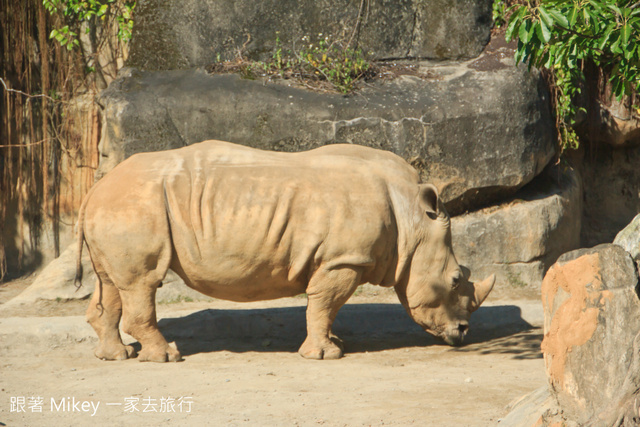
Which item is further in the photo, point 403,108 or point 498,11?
point 498,11

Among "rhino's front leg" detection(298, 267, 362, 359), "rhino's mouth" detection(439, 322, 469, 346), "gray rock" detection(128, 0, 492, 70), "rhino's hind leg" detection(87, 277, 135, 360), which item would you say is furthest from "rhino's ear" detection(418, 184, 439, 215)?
"gray rock" detection(128, 0, 492, 70)

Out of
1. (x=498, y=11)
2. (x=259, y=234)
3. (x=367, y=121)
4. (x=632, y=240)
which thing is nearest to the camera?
(x=632, y=240)

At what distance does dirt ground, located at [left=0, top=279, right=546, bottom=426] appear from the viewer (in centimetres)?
473

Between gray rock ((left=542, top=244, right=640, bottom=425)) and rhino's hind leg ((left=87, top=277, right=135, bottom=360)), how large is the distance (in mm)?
3644

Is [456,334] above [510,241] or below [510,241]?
below

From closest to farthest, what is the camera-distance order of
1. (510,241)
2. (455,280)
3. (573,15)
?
(573,15) < (455,280) < (510,241)

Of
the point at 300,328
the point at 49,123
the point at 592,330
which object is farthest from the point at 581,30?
the point at 49,123

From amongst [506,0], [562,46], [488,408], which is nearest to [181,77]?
[506,0]

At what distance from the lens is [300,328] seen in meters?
7.32

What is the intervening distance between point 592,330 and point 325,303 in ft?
9.23

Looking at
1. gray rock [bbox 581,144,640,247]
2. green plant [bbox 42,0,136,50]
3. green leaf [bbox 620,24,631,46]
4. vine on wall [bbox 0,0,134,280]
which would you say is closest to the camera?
green leaf [bbox 620,24,631,46]

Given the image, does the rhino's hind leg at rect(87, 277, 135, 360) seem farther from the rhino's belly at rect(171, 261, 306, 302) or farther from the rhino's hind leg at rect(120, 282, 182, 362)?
the rhino's belly at rect(171, 261, 306, 302)

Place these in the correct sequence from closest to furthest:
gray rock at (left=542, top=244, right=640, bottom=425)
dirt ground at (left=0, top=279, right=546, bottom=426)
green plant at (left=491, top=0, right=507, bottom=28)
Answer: gray rock at (left=542, top=244, right=640, bottom=425), dirt ground at (left=0, top=279, right=546, bottom=426), green plant at (left=491, top=0, right=507, bottom=28)

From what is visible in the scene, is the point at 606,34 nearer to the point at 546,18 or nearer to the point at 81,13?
the point at 546,18
